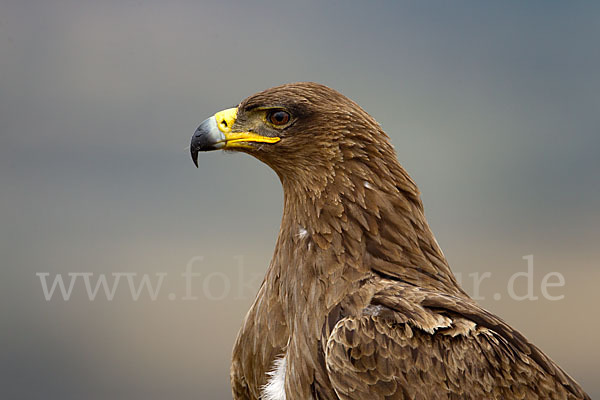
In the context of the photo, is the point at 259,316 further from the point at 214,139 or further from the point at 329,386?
the point at 214,139

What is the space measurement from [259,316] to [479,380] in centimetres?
106

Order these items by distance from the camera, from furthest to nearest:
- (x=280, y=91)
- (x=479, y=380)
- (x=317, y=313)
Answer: (x=280, y=91)
(x=317, y=313)
(x=479, y=380)

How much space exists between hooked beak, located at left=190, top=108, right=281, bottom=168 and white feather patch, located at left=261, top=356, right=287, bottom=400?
1017 millimetres

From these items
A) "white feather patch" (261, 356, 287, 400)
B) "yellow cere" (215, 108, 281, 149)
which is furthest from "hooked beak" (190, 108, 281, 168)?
"white feather patch" (261, 356, 287, 400)

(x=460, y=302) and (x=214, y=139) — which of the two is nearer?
(x=460, y=302)

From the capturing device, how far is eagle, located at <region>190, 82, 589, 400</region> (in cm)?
325

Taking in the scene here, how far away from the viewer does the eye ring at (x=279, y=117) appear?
370 cm

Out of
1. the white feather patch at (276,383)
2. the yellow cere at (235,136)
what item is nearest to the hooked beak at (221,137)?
the yellow cere at (235,136)

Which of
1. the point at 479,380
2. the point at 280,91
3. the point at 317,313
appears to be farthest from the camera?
the point at 280,91

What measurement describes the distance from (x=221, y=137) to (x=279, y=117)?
11.4 inches

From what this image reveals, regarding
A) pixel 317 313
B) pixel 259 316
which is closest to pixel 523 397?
pixel 317 313

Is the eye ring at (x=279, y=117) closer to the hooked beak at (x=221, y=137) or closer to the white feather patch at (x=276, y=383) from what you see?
the hooked beak at (x=221, y=137)

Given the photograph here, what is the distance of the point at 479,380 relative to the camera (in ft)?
10.6

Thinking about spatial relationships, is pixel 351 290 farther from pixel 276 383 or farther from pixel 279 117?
pixel 279 117
